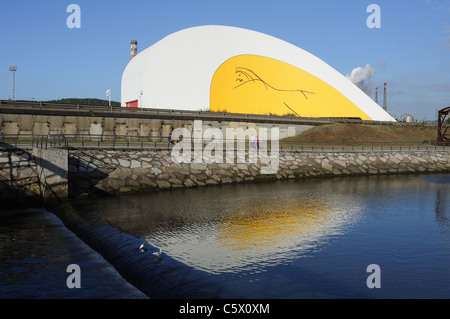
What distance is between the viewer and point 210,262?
1242cm

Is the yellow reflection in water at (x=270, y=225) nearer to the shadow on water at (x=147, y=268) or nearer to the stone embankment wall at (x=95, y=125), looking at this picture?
the shadow on water at (x=147, y=268)

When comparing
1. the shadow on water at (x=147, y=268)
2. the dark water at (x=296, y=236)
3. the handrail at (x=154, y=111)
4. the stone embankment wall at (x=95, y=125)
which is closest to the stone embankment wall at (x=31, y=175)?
the dark water at (x=296, y=236)

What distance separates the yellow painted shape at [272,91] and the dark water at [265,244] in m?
35.0

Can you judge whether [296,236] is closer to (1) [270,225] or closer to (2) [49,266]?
(1) [270,225]

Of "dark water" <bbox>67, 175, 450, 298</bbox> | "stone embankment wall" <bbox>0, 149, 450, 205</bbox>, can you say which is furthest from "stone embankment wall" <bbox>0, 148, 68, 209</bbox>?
"dark water" <bbox>67, 175, 450, 298</bbox>

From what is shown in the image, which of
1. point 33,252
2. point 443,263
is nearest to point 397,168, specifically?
point 443,263

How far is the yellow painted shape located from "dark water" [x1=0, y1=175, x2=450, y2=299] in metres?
35.0

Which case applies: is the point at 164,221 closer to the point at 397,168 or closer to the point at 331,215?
the point at 331,215

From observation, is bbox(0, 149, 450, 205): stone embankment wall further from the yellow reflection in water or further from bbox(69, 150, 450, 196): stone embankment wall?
the yellow reflection in water

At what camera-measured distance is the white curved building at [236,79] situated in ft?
195

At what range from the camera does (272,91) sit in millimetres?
61406

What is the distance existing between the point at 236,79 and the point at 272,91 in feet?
18.8
